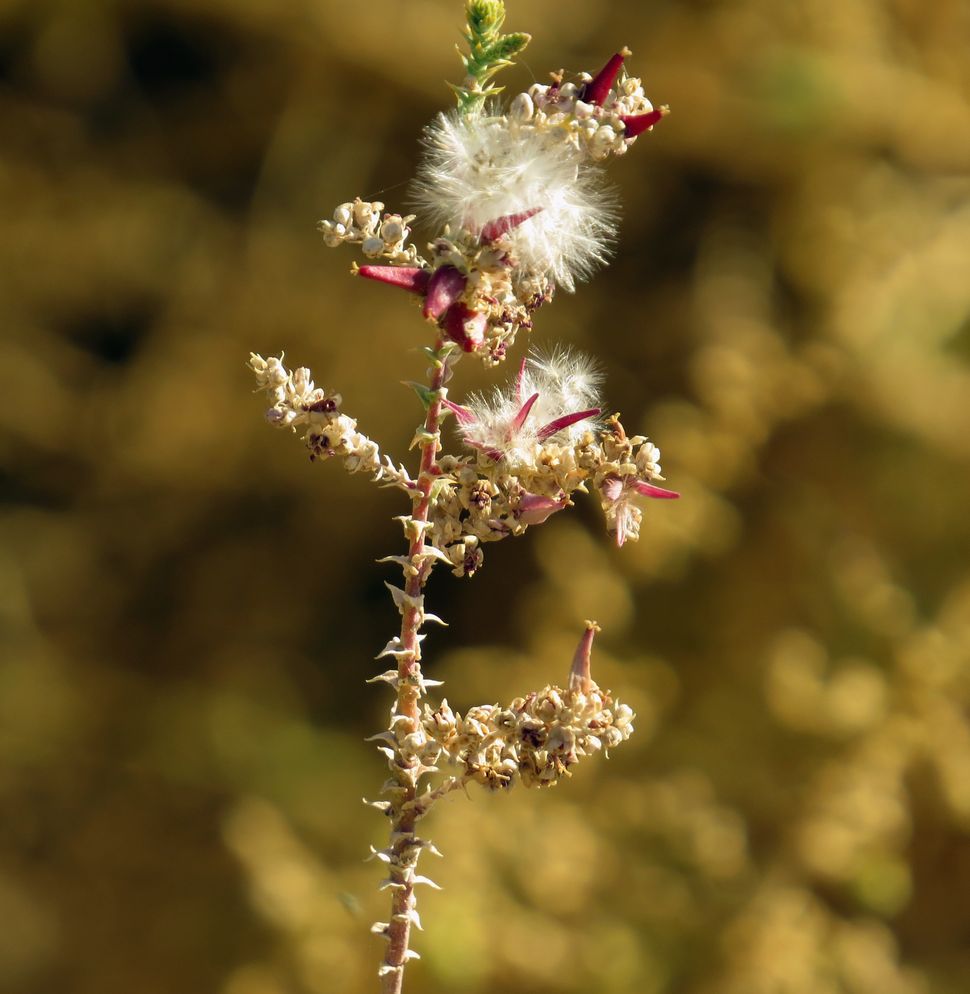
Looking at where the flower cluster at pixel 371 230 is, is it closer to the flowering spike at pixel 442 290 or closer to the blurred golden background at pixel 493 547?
the flowering spike at pixel 442 290

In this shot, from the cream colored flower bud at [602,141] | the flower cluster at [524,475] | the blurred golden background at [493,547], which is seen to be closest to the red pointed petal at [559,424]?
the flower cluster at [524,475]

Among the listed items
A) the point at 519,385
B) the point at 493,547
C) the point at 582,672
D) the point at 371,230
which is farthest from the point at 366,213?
the point at 493,547

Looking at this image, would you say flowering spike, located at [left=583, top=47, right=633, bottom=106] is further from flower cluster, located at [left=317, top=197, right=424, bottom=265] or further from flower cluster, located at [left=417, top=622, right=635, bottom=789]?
flower cluster, located at [left=417, top=622, right=635, bottom=789]

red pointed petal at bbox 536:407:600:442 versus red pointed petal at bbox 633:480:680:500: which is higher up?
red pointed petal at bbox 536:407:600:442

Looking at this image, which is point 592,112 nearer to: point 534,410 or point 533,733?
point 534,410

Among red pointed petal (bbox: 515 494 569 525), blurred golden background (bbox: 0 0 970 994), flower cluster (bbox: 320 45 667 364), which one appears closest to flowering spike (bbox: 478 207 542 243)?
flower cluster (bbox: 320 45 667 364)

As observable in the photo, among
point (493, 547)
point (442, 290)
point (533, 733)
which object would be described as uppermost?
point (493, 547)
